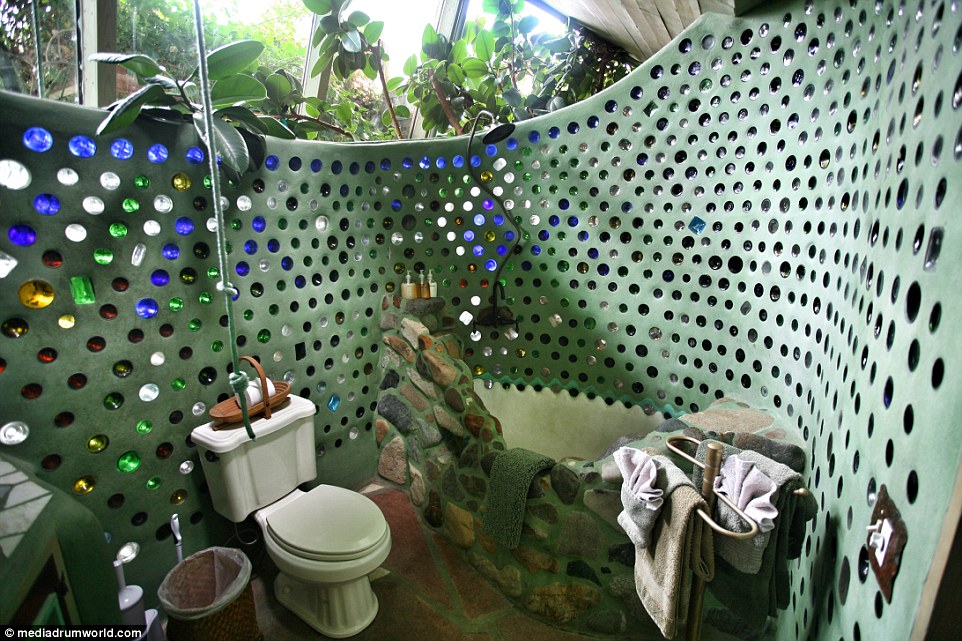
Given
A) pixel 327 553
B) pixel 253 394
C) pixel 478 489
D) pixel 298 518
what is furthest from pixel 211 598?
pixel 478 489

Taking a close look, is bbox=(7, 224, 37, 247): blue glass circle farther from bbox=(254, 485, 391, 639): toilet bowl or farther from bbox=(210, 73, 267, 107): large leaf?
bbox=(254, 485, 391, 639): toilet bowl

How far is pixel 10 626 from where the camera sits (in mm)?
858

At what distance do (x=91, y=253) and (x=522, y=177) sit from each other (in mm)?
1840

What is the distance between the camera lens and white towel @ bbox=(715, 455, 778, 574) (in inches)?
44.9

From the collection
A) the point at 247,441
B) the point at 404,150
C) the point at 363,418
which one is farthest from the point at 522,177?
the point at 247,441

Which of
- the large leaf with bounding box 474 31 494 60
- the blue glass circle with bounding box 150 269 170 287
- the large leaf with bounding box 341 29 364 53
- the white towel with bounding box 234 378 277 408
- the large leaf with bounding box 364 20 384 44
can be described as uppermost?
the large leaf with bounding box 474 31 494 60

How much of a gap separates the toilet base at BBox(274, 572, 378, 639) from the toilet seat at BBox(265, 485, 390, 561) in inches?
6.5

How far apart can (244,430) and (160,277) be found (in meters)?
0.63

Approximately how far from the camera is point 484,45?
127 inches

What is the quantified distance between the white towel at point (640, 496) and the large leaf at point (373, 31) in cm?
270

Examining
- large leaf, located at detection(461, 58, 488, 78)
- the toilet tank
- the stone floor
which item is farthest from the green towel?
large leaf, located at detection(461, 58, 488, 78)

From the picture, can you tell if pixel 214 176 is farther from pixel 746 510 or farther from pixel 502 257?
pixel 746 510

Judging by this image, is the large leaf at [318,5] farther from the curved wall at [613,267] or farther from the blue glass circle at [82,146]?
the blue glass circle at [82,146]

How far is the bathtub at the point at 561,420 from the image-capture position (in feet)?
8.22
